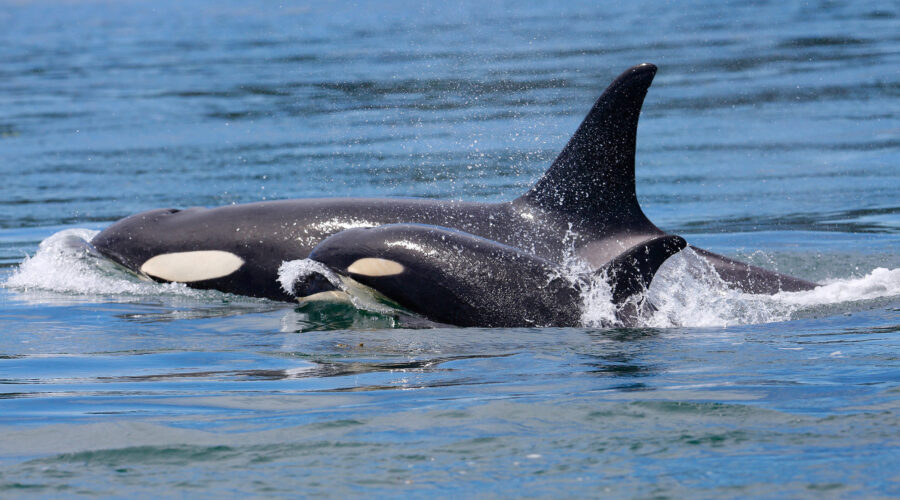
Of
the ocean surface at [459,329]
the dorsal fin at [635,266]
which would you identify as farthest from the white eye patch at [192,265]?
the dorsal fin at [635,266]

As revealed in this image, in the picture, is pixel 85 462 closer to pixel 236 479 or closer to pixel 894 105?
pixel 236 479

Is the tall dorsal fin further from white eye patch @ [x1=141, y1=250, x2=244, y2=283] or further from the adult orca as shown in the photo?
white eye patch @ [x1=141, y1=250, x2=244, y2=283]

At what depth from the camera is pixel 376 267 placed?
7973 millimetres

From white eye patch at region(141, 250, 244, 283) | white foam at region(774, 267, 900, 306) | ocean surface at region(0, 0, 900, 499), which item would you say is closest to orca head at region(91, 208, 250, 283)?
white eye patch at region(141, 250, 244, 283)

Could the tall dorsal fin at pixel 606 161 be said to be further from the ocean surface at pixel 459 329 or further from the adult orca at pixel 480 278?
the adult orca at pixel 480 278

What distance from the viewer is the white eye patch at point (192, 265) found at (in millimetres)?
9758

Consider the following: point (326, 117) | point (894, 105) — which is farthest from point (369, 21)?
point (894, 105)

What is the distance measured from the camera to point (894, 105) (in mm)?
20109

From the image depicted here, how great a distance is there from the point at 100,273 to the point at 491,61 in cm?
1833

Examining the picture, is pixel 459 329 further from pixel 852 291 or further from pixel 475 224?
pixel 852 291

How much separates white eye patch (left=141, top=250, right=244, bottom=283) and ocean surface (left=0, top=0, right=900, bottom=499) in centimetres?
15

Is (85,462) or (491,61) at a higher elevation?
(491,61)

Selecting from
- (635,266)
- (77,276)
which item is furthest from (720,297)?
(77,276)

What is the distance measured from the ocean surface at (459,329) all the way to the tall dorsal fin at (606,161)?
2.11 feet
